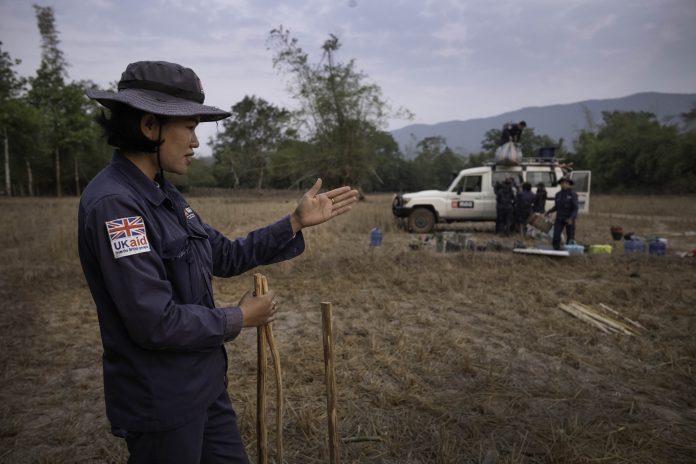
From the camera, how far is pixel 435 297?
5.33 meters

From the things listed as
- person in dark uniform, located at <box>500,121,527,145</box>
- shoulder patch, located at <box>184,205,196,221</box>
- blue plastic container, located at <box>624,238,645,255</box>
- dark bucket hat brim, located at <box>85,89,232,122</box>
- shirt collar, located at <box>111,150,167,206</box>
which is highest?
person in dark uniform, located at <box>500,121,527,145</box>

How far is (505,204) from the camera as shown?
10844mm

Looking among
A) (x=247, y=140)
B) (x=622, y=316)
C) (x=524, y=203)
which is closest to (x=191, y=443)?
(x=622, y=316)

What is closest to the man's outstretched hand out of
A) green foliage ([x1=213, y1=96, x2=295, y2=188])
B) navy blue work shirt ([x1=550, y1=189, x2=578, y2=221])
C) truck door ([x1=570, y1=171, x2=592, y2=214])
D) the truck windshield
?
navy blue work shirt ([x1=550, y1=189, x2=578, y2=221])

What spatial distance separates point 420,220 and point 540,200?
3293mm

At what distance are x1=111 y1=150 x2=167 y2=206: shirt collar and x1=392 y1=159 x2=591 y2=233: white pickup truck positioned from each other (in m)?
10.5

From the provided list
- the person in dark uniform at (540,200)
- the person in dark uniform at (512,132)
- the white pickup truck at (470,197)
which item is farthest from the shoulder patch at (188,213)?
the person in dark uniform at (512,132)

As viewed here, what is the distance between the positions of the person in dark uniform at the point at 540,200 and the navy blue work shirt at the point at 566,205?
251cm

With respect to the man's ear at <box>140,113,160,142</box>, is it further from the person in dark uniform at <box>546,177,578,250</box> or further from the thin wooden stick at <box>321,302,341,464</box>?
the person in dark uniform at <box>546,177,578,250</box>

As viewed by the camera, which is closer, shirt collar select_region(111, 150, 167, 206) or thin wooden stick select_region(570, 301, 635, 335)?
shirt collar select_region(111, 150, 167, 206)

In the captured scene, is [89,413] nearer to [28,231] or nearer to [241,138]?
[28,231]

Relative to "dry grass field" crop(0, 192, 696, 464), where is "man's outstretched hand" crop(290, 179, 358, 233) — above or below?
above

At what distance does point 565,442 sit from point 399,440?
968 mm

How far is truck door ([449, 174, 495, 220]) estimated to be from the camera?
11.6 meters
